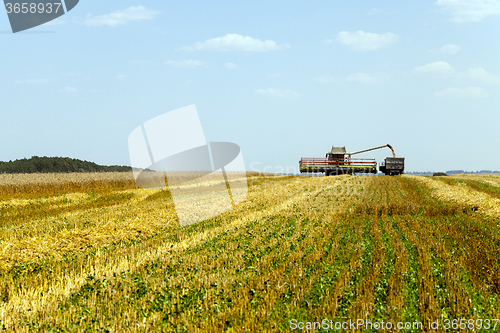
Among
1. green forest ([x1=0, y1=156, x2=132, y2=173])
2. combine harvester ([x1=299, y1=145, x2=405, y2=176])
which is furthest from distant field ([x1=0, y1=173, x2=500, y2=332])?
green forest ([x1=0, y1=156, x2=132, y2=173])

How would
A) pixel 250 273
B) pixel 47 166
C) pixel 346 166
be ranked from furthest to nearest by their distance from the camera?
pixel 47 166, pixel 346 166, pixel 250 273

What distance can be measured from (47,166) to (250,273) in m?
84.9

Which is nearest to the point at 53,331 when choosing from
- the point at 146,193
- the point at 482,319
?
the point at 482,319

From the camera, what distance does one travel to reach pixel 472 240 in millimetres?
12391

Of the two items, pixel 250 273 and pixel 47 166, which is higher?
pixel 47 166

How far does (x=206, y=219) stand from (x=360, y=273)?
34.7 feet

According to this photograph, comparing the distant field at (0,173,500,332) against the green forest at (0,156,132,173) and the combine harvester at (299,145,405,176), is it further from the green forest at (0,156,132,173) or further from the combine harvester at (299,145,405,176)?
the green forest at (0,156,132,173)

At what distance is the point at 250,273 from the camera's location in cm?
865

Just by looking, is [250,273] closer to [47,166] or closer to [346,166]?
[346,166]

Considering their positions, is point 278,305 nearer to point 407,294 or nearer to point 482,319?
point 407,294

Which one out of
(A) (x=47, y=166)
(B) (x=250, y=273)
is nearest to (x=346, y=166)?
(B) (x=250, y=273)

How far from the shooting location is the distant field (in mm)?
6504

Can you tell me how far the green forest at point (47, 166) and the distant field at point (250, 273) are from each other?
216 ft

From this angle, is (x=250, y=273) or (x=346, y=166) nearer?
(x=250, y=273)
